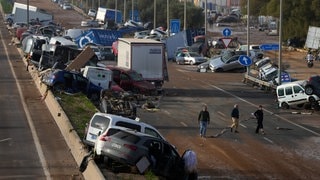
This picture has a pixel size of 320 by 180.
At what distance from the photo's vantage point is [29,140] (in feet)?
78.5

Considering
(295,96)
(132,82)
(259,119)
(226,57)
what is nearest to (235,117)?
(259,119)

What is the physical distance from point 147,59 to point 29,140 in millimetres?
17511

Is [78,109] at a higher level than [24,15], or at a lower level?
lower

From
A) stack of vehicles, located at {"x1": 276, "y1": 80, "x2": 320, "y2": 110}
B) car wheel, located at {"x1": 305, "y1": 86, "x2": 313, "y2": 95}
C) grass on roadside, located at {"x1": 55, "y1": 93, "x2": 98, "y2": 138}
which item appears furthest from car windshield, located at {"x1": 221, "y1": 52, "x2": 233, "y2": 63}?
grass on roadside, located at {"x1": 55, "y1": 93, "x2": 98, "y2": 138}

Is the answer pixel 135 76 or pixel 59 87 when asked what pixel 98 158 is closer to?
pixel 59 87

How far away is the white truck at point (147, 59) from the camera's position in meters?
40.3

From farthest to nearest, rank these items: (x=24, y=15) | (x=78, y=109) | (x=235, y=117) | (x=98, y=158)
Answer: (x=24, y=15) → (x=78, y=109) → (x=235, y=117) → (x=98, y=158)

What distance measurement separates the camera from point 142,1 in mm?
124625

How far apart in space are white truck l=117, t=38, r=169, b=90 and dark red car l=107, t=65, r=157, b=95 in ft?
4.21

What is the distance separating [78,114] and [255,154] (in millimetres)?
7804

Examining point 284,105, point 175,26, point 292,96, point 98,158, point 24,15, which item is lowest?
point 284,105

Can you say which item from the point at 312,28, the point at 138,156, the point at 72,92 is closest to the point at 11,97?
the point at 72,92

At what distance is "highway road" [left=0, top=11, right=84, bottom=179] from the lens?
62.6 feet

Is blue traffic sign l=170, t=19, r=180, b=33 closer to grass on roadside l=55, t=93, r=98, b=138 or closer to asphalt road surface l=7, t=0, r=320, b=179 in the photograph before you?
asphalt road surface l=7, t=0, r=320, b=179
